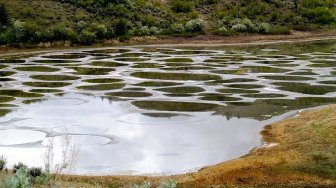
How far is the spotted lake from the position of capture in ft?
71.6

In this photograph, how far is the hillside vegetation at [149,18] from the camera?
60219 millimetres

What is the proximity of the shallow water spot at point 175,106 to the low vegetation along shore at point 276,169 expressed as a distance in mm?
6011

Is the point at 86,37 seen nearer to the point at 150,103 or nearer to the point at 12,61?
the point at 12,61

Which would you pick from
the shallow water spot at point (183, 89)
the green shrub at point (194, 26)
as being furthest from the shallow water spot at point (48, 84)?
the green shrub at point (194, 26)

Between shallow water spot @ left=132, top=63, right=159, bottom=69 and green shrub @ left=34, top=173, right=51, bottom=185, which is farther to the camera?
shallow water spot @ left=132, top=63, right=159, bottom=69

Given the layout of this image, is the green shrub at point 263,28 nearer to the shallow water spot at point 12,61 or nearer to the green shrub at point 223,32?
the green shrub at point 223,32

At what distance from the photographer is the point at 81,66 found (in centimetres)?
4478

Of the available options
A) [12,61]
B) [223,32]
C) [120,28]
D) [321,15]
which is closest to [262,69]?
[12,61]

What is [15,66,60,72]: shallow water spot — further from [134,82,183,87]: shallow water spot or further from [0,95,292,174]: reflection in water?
[0,95,292,174]: reflection in water

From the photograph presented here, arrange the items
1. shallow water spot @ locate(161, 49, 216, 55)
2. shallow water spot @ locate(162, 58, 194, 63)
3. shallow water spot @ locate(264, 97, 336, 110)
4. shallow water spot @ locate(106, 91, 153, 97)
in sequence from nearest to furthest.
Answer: shallow water spot @ locate(264, 97, 336, 110)
shallow water spot @ locate(106, 91, 153, 97)
shallow water spot @ locate(162, 58, 194, 63)
shallow water spot @ locate(161, 49, 216, 55)

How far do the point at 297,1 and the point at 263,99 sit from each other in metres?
52.7

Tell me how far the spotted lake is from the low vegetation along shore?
1.09 meters

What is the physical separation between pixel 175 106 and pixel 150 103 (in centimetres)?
158

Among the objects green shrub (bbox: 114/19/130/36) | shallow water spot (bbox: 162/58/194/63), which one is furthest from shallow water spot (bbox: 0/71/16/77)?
green shrub (bbox: 114/19/130/36)
